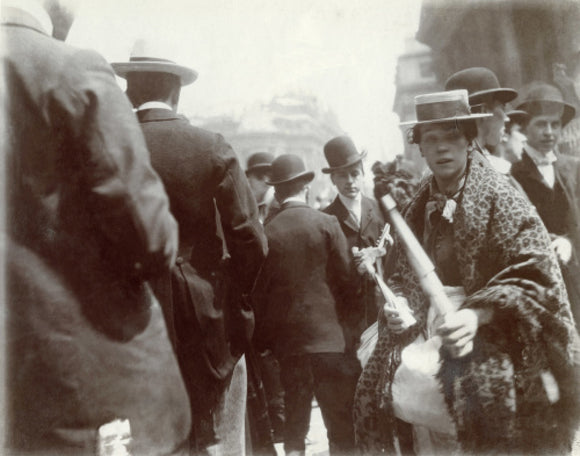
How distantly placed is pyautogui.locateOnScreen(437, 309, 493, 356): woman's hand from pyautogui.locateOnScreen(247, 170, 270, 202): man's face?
141 inches

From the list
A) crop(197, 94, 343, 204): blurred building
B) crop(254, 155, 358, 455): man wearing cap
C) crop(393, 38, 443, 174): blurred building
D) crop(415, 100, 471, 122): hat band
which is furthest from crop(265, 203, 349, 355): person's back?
crop(393, 38, 443, 174): blurred building

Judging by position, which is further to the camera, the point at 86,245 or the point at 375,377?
the point at 375,377

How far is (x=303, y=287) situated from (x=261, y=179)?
81.5 inches

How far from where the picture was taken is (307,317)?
382 centimetres

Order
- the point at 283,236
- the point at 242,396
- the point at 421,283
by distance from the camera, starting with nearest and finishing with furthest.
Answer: the point at 421,283 < the point at 242,396 < the point at 283,236

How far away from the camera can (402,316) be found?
2.51m

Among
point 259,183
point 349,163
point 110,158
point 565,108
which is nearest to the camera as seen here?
point 110,158

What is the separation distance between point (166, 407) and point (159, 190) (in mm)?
619

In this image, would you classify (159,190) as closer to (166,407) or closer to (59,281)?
(59,281)

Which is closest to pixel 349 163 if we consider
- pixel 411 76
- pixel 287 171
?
pixel 287 171

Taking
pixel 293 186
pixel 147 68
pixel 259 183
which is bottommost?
pixel 259 183

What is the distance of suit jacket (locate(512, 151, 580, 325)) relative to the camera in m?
3.41

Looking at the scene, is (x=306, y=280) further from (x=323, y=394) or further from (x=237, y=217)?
(x=237, y=217)

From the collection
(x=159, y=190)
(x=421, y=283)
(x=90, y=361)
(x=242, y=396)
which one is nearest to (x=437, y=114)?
(x=421, y=283)
